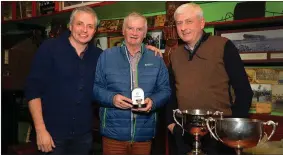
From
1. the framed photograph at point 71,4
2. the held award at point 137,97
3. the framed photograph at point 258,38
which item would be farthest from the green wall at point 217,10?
the held award at point 137,97

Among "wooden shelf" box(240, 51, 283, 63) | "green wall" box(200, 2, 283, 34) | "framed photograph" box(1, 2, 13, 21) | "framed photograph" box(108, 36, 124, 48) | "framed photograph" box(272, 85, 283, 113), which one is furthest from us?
"framed photograph" box(1, 2, 13, 21)

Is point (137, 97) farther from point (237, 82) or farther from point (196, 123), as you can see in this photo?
point (237, 82)

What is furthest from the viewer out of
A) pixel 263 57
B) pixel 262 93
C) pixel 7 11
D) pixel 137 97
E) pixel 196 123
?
pixel 7 11

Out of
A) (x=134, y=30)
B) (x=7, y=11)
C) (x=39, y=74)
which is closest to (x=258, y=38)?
(x=134, y=30)

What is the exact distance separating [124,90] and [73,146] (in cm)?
51

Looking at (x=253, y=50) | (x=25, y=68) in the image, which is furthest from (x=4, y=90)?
(x=253, y=50)

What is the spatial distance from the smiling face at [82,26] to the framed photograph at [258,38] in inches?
53.2

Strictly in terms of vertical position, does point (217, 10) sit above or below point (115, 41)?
above

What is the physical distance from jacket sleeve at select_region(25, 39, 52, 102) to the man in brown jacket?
827 millimetres

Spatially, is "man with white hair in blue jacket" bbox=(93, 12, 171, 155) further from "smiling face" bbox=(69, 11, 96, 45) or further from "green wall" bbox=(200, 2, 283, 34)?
"green wall" bbox=(200, 2, 283, 34)

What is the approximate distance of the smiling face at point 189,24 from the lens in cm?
175

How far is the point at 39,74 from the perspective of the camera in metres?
1.76

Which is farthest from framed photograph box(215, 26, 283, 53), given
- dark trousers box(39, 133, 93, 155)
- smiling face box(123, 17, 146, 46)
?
dark trousers box(39, 133, 93, 155)

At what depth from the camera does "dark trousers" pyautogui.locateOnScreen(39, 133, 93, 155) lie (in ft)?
5.97
